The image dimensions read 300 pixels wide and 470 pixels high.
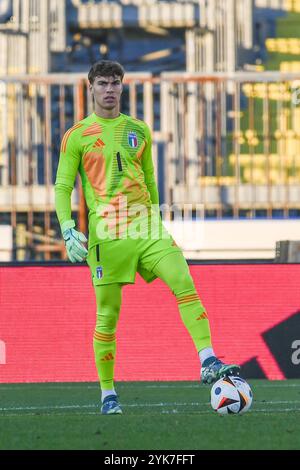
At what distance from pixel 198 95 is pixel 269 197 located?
11.5 feet

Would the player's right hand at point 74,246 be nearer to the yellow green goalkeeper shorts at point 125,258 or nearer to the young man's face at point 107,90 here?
the yellow green goalkeeper shorts at point 125,258

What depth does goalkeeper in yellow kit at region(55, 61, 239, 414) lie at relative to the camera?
7562 mm

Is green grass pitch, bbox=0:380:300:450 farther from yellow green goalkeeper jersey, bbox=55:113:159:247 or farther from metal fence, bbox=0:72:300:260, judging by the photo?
metal fence, bbox=0:72:300:260

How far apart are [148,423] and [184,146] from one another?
20.6m

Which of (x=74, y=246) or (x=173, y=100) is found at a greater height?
(x=173, y=100)

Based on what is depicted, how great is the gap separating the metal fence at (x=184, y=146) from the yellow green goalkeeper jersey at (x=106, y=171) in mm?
18050

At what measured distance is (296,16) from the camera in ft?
92.6

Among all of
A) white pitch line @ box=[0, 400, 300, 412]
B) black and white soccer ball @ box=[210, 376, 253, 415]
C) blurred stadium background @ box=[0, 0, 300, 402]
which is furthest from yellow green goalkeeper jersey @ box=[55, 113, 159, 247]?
blurred stadium background @ box=[0, 0, 300, 402]

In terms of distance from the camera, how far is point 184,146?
89.6ft

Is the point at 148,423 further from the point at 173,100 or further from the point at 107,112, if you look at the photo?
the point at 173,100

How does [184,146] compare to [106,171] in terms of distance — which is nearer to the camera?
[106,171]

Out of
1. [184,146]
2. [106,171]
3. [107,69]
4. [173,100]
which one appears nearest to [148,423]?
[106,171]

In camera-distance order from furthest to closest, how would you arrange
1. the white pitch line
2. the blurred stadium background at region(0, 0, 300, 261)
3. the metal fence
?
1. the blurred stadium background at region(0, 0, 300, 261)
2. the metal fence
3. the white pitch line
